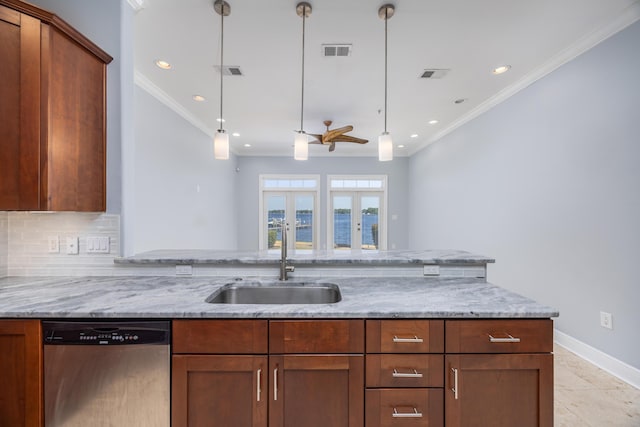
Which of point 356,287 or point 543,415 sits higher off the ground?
point 356,287

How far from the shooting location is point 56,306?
1.22 meters

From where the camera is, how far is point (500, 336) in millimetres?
1188

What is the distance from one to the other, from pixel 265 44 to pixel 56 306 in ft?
7.69

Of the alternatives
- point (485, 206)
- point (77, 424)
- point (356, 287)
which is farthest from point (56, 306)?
point (485, 206)

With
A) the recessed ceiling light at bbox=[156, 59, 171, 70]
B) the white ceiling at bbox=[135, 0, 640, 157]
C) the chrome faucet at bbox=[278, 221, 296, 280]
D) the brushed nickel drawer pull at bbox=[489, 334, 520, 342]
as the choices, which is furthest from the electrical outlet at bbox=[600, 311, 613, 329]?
the recessed ceiling light at bbox=[156, 59, 171, 70]

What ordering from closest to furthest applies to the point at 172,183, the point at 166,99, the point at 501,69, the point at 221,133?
the point at 221,133 < the point at 501,69 < the point at 166,99 < the point at 172,183

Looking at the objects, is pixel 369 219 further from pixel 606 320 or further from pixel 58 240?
pixel 58 240

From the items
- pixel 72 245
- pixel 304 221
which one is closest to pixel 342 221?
pixel 304 221

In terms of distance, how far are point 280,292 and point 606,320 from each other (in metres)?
2.59

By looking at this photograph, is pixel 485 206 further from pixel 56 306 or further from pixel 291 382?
pixel 56 306

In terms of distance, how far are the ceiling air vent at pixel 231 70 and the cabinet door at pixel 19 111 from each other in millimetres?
1611

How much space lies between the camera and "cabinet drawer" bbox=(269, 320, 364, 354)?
3.89 ft

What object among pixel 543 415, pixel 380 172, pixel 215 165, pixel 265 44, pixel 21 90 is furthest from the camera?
pixel 380 172

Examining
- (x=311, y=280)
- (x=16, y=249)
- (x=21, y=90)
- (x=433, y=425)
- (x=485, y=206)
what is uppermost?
(x=21, y=90)
